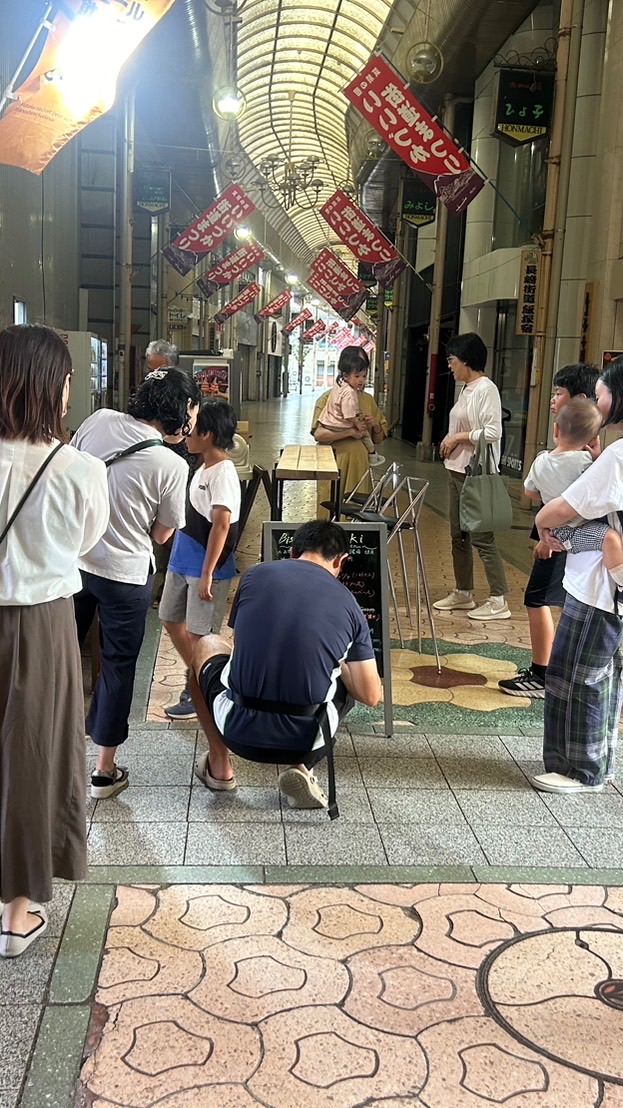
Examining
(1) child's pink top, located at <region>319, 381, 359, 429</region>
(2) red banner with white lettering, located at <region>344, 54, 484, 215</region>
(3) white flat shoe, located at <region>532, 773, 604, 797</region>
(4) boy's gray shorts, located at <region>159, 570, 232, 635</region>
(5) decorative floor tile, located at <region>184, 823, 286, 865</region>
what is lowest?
(5) decorative floor tile, located at <region>184, 823, 286, 865</region>

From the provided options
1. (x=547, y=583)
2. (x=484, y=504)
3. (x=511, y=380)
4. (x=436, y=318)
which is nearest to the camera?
(x=547, y=583)

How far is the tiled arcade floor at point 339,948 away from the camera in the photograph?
2.24m

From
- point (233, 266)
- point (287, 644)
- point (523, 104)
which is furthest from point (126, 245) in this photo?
point (287, 644)

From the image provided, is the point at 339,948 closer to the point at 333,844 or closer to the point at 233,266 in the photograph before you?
the point at 333,844

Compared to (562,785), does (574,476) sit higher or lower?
higher

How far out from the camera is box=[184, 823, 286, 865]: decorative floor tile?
10.7 feet

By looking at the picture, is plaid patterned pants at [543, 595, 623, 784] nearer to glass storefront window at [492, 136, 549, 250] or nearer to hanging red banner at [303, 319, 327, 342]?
glass storefront window at [492, 136, 549, 250]

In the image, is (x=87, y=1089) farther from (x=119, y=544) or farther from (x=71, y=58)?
(x=71, y=58)

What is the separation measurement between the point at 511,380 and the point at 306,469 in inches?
440

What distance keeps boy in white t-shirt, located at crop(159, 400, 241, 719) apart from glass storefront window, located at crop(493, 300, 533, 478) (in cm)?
1128

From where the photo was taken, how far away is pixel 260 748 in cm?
329

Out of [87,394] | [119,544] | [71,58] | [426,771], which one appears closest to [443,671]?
[426,771]

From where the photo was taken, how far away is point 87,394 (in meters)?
10.8

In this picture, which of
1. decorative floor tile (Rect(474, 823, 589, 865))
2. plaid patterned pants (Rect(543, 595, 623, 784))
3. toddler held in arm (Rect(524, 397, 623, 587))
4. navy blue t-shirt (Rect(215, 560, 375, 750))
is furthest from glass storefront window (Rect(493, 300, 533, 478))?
navy blue t-shirt (Rect(215, 560, 375, 750))
